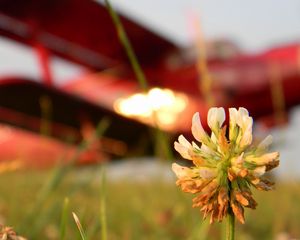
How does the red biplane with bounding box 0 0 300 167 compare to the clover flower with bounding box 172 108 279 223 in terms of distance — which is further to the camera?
the red biplane with bounding box 0 0 300 167

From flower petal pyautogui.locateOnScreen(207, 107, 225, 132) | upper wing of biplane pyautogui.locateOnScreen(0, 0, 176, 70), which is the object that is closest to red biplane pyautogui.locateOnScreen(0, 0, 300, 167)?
upper wing of biplane pyautogui.locateOnScreen(0, 0, 176, 70)

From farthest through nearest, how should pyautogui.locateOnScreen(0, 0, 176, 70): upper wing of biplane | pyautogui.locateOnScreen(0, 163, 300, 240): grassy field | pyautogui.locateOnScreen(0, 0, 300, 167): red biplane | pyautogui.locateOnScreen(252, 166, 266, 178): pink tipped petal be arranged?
pyautogui.locateOnScreen(0, 0, 176, 70): upper wing of biplane → pyautogui.locateOnScreen(0, 0, 300, 167): red biplane → pyautogui.locateOnScreen(0, 163, 300, 240): grassy field → pyautogui.locateOnScreen(252, 166, 266, 178): pink tipped petal

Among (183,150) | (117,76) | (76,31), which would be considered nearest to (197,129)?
(183,150)

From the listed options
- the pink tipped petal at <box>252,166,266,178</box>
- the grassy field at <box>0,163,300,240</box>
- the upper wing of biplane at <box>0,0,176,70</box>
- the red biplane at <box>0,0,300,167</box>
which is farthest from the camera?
the upper wing of biplane at <box>0,0,176,70</box>

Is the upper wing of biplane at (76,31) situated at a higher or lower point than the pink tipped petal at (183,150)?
higher

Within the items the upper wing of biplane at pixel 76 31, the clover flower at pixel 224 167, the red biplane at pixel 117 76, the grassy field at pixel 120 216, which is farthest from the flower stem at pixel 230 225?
the upper wing of biplane at pixel 76 31

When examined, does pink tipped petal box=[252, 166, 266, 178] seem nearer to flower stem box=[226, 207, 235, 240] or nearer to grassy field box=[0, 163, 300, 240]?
flower stem box=[226, 207, 235, 240]

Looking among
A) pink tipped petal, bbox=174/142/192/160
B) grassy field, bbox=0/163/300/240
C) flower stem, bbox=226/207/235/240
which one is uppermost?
grassy field, bbox=0/163/300/240

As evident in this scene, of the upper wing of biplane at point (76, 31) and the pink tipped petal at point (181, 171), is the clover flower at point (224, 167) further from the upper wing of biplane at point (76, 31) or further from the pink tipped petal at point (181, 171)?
the upper wing of biplane at point (76, 31)

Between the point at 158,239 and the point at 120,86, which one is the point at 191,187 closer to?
the point at 158,239
